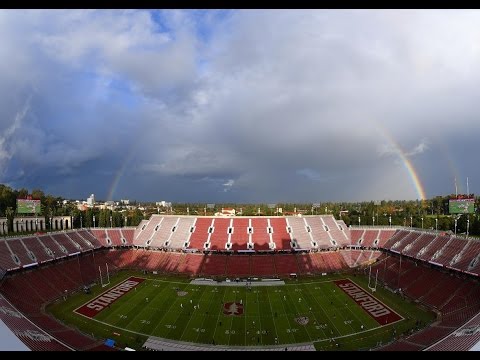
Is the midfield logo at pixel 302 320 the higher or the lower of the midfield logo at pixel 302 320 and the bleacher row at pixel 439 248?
the lower

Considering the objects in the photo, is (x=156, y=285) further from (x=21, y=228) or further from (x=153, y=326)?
(x=21, y=228)

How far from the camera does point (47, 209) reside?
94125mm

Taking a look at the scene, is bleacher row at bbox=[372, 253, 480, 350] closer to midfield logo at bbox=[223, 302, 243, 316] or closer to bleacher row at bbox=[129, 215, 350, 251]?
bleacher row at bbox=[129, 215, 350, 251]

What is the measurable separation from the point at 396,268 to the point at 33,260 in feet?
182

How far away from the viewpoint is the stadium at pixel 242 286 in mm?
35156

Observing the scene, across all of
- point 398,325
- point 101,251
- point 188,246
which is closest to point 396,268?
point 398,325

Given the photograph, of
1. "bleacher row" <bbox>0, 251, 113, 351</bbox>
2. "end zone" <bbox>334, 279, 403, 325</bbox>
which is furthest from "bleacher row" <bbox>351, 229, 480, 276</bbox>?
"bleacher row" <bbox>0, 251, 113, 351</bbox>

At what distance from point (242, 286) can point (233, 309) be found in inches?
390

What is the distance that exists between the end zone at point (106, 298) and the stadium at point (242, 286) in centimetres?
16

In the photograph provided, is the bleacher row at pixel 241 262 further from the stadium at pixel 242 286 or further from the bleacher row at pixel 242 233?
the bleacher row at pixel 242 233

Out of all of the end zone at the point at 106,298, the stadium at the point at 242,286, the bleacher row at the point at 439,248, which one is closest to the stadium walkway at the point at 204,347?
the stadium at the point at 242,286

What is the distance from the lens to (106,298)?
47938 millimetres

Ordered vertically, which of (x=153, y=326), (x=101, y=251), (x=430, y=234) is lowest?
(x=153, y=326)

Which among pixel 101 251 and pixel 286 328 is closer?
pixel 286 328
